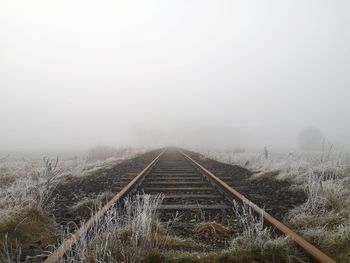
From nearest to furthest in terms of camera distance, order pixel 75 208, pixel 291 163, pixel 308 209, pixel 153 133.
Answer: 1. pixel 308 209
2. pixel 75 208
3. pixel 291 163
4. pixel 153 133

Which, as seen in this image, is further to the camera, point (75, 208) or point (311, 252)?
point (75, 208)

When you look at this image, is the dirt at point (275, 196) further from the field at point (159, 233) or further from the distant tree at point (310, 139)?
the distant tree at point (310, 139)

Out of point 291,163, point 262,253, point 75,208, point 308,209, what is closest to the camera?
point 262,253

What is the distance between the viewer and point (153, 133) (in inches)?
5487

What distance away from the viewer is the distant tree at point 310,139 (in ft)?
226

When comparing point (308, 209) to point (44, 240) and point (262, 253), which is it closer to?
point (262, 253)

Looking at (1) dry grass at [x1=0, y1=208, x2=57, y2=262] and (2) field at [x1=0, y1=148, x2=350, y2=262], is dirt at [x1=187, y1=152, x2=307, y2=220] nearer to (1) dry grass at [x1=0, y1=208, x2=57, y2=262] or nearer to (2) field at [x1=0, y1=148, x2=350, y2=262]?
(2) field at [x1=0, y1=148, x2=350, y2=262]

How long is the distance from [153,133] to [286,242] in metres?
136

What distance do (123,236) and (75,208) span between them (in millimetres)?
2222

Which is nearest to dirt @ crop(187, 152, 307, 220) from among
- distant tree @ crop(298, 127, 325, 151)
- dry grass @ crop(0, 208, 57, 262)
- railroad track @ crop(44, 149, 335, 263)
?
railroad track @ crop(44, 149, 335, 263)

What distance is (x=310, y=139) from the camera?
71.9m

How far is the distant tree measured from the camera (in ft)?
226

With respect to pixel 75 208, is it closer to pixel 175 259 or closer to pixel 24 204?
pixel 24 204

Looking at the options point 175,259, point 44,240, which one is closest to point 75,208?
point 44,240
